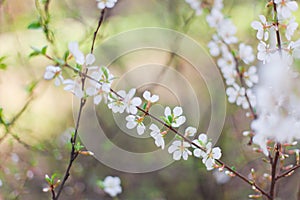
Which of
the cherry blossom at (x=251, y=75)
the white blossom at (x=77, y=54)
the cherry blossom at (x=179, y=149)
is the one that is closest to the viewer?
the white blossom at (x=77, y=54)

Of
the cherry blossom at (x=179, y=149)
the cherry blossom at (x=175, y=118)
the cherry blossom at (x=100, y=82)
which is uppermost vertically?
the cherry blossom at (x=100, y=82)

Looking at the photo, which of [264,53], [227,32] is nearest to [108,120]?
[227,32]

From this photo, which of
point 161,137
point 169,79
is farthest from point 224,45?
point 169,79

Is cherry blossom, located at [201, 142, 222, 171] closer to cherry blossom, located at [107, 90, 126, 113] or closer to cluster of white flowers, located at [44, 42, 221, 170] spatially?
cluster of white flowers, located at [44, 42, 221, 170]

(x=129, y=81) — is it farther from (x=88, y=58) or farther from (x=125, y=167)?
(x=88, y=58)

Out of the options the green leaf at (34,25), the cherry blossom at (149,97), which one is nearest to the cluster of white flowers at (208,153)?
the cherry blossom at (149,97)

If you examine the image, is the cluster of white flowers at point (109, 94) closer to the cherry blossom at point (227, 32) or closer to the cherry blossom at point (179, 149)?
the cherry blossom at point (179, 149)

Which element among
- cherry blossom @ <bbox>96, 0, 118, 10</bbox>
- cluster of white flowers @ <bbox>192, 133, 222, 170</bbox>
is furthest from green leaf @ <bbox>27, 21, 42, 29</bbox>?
cluster of white flowers @ <bbox>192, 133, 222, 170</bbox>
